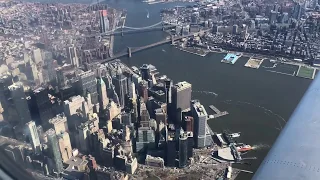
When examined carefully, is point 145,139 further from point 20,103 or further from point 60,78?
point 60,78

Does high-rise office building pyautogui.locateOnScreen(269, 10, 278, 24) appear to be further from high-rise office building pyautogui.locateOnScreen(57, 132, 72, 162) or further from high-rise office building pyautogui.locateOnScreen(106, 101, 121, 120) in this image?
high-rise office building pyautogui.locateOnScreen(57, 132, 72, 162)

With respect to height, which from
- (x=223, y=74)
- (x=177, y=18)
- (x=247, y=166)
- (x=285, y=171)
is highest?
(x=285, y=171)

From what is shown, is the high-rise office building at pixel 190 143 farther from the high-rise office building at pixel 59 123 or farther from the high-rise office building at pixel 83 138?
the high-rise office building at pixel 59 123

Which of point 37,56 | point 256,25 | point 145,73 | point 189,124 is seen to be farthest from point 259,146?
point 256,25

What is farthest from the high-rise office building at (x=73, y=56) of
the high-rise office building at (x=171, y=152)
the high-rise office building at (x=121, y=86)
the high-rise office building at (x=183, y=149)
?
the high-rise office building at (x=183, y=149)

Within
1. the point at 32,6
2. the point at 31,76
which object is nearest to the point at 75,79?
the point at 31,76

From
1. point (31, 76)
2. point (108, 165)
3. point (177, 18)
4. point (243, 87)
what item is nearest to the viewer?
point (108, 165)

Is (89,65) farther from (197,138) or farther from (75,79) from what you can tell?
(197,138)

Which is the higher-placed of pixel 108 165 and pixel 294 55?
pixel 294 55
